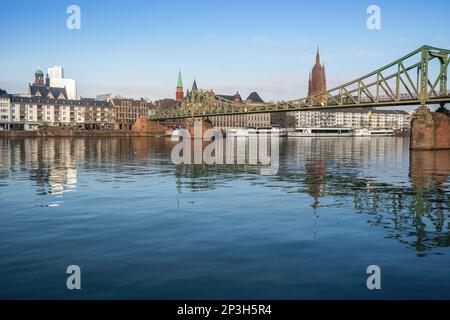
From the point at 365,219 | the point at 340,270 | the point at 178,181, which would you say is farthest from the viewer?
the point at 178,181

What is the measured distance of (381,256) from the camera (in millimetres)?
16797

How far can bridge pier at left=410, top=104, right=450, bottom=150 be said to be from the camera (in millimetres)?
95875

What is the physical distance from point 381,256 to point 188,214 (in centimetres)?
1100

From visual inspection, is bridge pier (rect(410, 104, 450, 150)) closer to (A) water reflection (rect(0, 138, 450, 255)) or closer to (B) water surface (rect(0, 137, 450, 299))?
(A) water reflection (rect(0, 138, 450, 255))

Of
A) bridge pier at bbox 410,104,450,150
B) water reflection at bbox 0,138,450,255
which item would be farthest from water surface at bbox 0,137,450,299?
bridge pier at bbox 410,104,450,150

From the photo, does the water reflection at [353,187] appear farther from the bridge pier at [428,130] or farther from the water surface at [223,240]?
the bridge pier at [428,130]

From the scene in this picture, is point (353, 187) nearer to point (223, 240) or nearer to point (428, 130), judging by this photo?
point (223, 240)

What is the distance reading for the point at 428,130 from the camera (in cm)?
9631

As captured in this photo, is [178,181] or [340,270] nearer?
[340,270]

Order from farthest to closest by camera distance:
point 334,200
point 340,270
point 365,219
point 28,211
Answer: point 334,200, point 28,211, point 365,219, point 340,270

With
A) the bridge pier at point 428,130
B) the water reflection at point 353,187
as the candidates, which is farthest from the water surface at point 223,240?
the bridge pier at point 428,130
